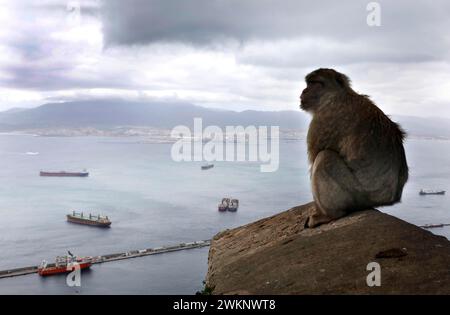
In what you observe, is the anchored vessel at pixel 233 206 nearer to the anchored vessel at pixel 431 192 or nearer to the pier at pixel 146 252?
the pier at pixel 146 252

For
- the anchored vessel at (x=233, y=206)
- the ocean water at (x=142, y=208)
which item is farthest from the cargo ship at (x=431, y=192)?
the anchored vessel at (x=233, y=206)

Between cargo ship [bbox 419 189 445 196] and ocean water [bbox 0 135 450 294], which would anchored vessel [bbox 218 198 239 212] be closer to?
ocean water [bbox 0 135 450 294]

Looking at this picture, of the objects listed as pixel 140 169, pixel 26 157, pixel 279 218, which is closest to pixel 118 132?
pixel 26 157

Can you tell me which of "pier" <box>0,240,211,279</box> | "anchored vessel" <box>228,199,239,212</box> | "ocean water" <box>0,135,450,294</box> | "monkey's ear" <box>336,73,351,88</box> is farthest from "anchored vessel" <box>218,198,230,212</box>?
"monkey's ear" <box>336,73,351,88</box>

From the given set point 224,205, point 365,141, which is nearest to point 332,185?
point 365,141
